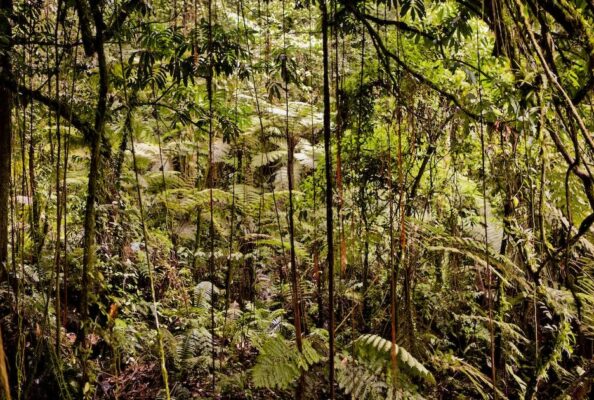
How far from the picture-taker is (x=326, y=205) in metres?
1.69

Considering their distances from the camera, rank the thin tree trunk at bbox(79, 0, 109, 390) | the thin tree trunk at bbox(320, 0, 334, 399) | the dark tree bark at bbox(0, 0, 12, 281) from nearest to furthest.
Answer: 1. the thin tree trunk at bbox(320, 0, 334, 399)
2. the thin tree trunk at bbox(79, 0, 109, 390)
3. the dark tree bark at bbox(0, 0, 12, 281)

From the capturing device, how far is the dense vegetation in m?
1.35

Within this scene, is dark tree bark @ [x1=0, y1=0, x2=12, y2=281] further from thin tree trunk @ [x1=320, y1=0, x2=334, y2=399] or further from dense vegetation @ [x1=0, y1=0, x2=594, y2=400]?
thin tree trunk @ [x1=320, y1=0, x2=334, y2=399]

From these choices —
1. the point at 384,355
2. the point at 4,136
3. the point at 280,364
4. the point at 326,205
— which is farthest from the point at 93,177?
the point at 384,355

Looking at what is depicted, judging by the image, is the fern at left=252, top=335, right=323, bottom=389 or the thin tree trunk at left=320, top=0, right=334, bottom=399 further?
the fern at left=252, top=335, right=323, bottom=389

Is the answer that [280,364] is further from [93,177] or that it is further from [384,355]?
[93,177]

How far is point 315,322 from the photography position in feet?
11.0

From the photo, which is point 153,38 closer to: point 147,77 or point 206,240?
point 147,77

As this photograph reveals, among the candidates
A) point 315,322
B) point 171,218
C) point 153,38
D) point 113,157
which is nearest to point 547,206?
point 153,38

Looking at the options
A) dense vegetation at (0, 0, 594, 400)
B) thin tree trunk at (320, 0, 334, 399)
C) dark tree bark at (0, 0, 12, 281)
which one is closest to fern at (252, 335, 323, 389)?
dense vegetation at (0, 0, 594, 400)

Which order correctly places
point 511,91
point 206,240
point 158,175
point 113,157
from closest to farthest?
point 511,91, point 113,157, point 158,175, point 206,240

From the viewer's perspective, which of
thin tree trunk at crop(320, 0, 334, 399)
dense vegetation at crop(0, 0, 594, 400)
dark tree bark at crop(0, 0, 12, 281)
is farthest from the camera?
dark tree bark at crop(0, 0, 12, 281)

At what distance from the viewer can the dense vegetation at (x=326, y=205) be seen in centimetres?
135

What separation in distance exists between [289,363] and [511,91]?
51.1 inches
